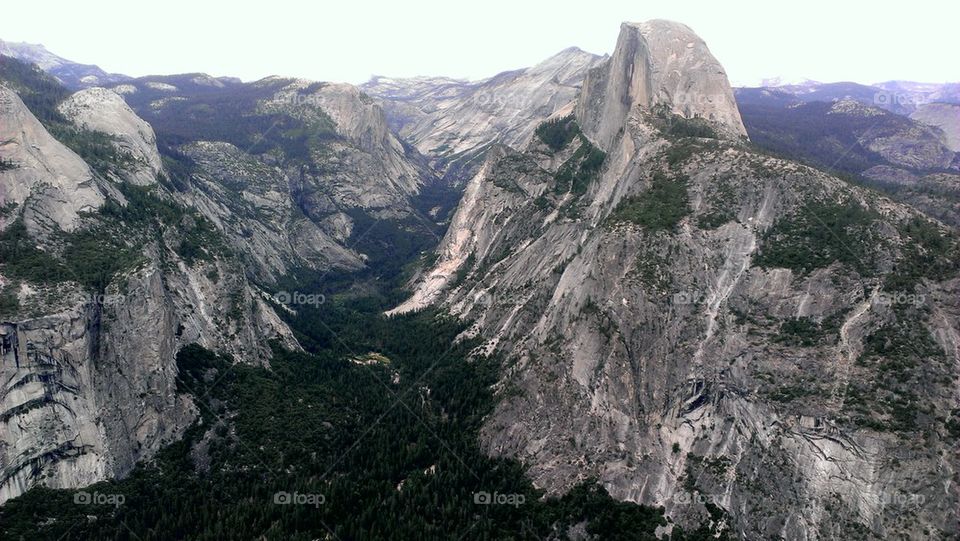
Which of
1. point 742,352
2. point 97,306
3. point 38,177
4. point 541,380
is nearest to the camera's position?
point 742,352

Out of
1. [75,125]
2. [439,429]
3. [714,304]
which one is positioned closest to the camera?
[714,304]

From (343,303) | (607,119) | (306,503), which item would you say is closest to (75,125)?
(343,303)

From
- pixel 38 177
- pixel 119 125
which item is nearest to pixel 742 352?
pixel 38 177

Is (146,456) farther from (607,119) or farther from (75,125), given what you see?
(607,119)

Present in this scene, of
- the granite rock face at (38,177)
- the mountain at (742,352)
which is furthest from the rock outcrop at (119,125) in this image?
the mountain at (742,352)

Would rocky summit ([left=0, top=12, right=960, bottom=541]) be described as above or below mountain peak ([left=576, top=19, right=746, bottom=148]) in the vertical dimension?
below

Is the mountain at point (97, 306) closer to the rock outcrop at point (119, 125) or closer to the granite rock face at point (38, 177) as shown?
the granite rock face at point (38, 177)

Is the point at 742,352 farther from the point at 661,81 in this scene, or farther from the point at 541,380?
the point at 661,81

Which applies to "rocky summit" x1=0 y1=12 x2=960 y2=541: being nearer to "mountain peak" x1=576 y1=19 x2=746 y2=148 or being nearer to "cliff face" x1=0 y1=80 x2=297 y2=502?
"cliff face" x1=0 y1=80 x2=297 y2=502

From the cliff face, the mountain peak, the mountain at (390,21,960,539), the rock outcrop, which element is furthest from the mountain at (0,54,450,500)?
the mountain peak
